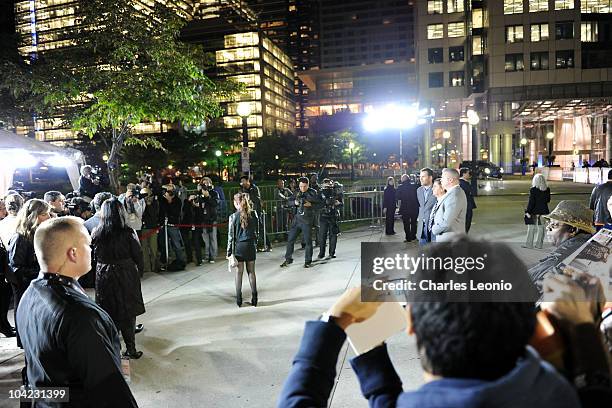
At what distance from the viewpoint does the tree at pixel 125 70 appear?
41.7ft

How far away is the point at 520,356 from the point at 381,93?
426ft

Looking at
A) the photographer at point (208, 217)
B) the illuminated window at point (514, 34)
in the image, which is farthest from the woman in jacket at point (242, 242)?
the illuminated window at point (514, 34)

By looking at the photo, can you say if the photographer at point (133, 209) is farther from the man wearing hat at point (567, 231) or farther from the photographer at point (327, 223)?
the man wearing hat at point (567, 231)

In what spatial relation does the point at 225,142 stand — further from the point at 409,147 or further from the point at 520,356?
the point at 520,356

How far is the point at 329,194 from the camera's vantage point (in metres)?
11.1

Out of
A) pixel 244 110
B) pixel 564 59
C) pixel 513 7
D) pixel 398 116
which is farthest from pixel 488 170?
pixel 244 110

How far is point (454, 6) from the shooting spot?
210 ft

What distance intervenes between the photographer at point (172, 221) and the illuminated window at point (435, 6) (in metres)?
64.9

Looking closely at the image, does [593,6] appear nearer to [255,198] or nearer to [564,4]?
[564,4]

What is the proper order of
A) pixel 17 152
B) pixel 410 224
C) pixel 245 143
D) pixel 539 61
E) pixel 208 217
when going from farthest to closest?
pixel 539 61, pixel 245 143, pixel 410 224, pixel 17 152, pixel 208 217

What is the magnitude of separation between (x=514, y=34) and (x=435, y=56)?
14.1 metres

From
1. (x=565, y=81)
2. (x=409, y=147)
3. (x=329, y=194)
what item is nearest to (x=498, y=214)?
(x=329, y=194)

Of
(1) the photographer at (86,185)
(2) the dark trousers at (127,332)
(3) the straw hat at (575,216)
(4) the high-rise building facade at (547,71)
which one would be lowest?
(2) the dark trousers at (127,332)

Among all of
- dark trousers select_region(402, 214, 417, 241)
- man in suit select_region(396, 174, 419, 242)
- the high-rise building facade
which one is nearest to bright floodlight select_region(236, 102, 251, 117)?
man in suit select_region(396, 174, 419, 242)
